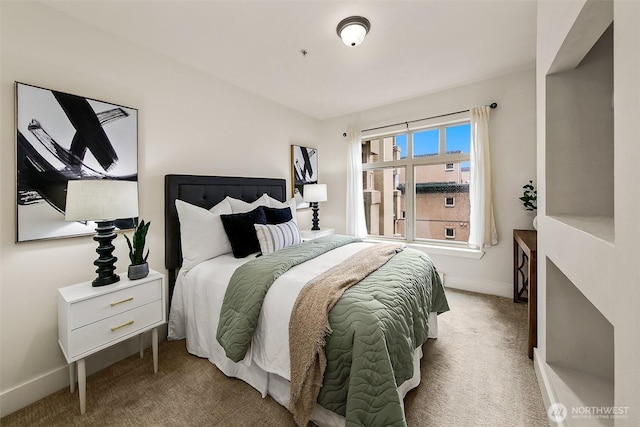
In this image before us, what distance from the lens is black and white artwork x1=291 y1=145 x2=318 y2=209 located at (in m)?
3.68

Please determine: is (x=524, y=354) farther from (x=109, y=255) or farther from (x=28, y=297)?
(x=28, y=297)

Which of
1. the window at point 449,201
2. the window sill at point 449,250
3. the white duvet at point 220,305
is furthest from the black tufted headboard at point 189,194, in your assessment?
the window at point 449,201

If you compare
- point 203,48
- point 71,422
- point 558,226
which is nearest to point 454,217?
point 558,226

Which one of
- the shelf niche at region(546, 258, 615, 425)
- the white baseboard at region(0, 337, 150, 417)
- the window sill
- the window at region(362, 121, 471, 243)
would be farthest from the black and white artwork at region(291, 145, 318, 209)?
the shelf niche at region(546, 258, 615, 425)

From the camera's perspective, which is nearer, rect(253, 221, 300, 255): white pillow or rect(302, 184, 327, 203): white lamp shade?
rect(253, 221, 300, 255): white pillow

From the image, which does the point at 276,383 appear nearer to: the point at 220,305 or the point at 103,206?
the point at 220,305

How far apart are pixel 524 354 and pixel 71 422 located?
295 centimetres

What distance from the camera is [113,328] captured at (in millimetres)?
1544

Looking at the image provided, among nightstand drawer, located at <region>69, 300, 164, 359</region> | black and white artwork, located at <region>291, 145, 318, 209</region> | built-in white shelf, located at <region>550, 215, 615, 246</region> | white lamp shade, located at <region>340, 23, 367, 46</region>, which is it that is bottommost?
nightstand drawer, located at <region>69, 300, 164, 359</region>

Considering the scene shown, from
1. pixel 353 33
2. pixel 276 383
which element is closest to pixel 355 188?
pixel 353 33

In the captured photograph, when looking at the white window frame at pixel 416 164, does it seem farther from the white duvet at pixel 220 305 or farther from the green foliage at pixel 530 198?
the white duvet at pixel 220 305

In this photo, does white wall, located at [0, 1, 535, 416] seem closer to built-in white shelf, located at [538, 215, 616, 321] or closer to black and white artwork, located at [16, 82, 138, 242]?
black and white artwork, located at [16, 82, 138, 242]

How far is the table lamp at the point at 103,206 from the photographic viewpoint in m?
1.40

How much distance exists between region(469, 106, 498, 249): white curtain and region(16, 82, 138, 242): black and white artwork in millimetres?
3520
